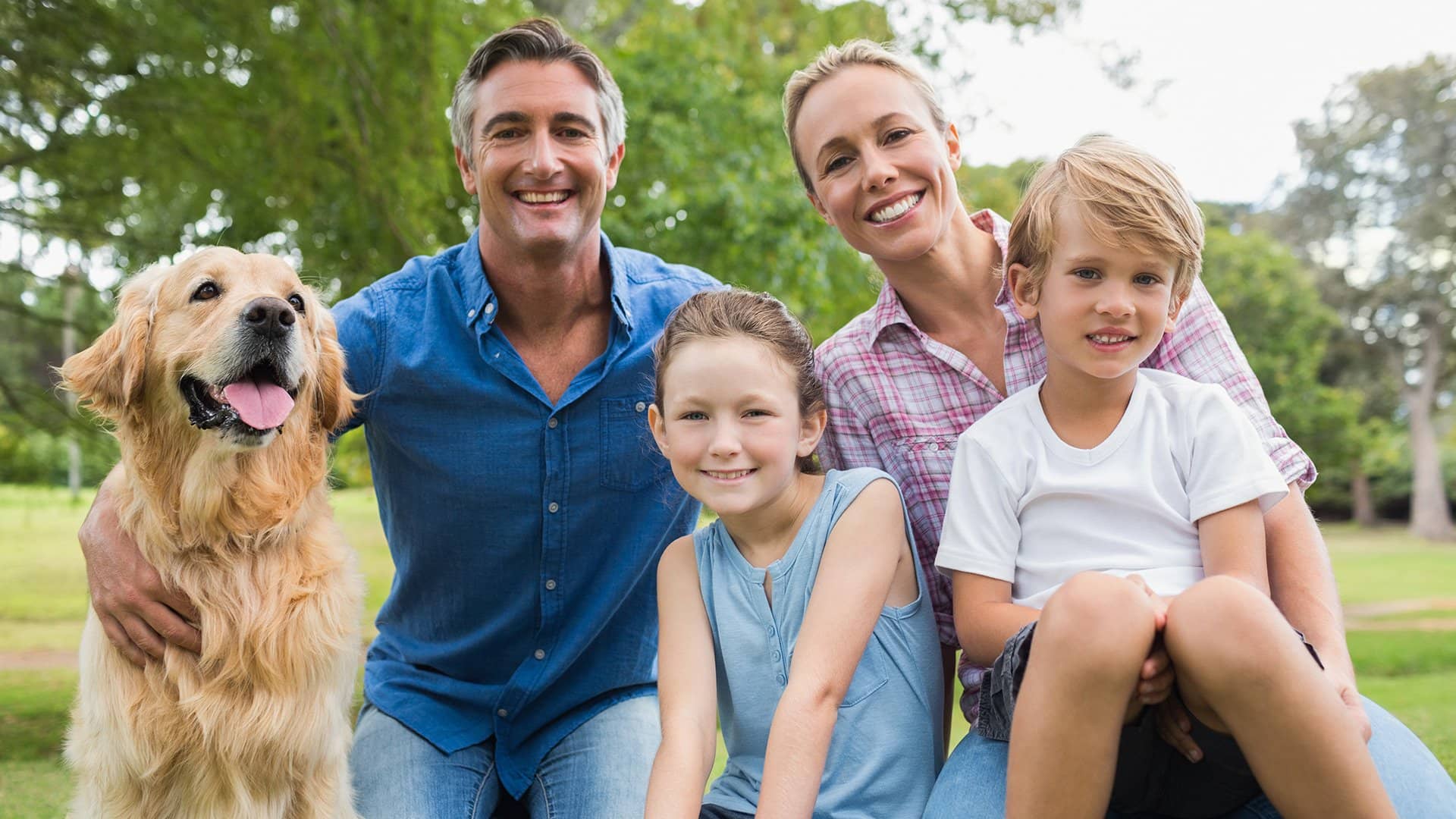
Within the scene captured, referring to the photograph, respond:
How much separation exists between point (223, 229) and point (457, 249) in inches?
172

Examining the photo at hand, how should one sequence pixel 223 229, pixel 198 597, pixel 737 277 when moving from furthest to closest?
1. pixel 737 277
2. pixel 223 229
3. pixel 198 597

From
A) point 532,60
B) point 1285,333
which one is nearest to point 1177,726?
A: point 532,60

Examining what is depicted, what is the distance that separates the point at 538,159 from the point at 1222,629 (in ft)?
7.00

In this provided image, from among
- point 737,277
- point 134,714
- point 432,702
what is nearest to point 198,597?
point 134,714

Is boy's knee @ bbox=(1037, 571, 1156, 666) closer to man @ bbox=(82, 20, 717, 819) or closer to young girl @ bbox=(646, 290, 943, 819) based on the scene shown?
young girl @ bbox=(646, 290, 943, 819)

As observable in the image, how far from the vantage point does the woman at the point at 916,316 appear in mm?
2734

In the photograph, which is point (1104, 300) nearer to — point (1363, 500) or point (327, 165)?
point (327, 165)

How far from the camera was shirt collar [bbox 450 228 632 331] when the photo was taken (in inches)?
124

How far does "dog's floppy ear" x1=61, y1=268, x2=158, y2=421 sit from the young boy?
1916 mm

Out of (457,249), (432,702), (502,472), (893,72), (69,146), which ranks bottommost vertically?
(432,702)

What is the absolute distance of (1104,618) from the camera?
1.84 metres

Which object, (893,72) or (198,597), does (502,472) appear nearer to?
(198,597)

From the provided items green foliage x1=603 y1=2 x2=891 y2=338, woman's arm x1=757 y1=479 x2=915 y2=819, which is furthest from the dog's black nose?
green foliage x1=603 y1=2 x2=891 y2=338

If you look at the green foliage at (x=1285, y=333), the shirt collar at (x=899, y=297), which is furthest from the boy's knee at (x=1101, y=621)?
the green foliage at (x=1285, y=333)
